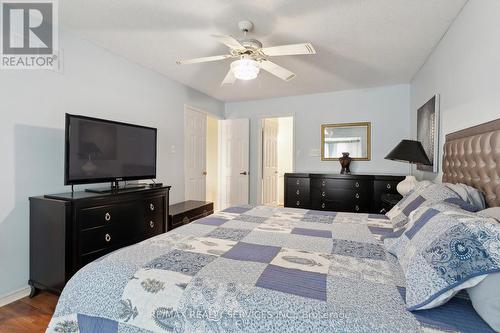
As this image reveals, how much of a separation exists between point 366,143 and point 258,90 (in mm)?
2127

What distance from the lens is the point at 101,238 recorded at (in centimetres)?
227

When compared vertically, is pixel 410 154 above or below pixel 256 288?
above

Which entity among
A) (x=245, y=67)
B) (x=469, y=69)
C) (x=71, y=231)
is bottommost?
(x=71, y=231)

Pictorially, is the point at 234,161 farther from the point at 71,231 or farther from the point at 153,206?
the point at 71,231

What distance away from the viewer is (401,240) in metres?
1.28

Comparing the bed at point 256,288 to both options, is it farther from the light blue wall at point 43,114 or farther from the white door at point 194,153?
the white door at point 194,153

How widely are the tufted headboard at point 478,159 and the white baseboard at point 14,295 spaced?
3600mm

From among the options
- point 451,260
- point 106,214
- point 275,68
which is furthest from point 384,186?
point 106,214

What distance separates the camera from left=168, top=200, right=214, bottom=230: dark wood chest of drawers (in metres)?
3.18

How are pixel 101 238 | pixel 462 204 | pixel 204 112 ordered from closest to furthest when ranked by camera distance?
pixel 462 204, pixel 101 238, pixel 204 112

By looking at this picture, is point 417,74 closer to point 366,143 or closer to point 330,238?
point 366,143

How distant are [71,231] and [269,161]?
3.92m

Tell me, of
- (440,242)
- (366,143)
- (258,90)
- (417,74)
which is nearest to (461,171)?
(440,242)

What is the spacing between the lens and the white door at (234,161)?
200 inches
